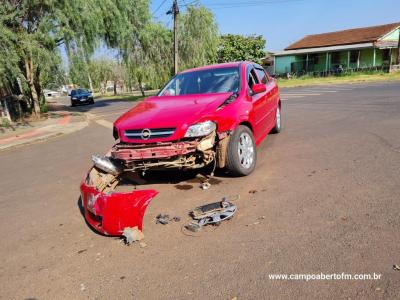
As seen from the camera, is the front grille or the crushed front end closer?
the crushed front end

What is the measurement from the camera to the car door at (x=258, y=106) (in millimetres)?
5746

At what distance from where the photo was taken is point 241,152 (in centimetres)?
510

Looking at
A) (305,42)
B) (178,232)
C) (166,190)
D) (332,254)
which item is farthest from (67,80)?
(305,42)

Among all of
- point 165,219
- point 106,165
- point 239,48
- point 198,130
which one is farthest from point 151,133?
point 239,48

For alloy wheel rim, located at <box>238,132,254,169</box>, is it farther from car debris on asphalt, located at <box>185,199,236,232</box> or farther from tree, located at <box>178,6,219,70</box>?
tree, located at <box>178,6,219,70</box>

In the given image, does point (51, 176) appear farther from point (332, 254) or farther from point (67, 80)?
point (67, 80)

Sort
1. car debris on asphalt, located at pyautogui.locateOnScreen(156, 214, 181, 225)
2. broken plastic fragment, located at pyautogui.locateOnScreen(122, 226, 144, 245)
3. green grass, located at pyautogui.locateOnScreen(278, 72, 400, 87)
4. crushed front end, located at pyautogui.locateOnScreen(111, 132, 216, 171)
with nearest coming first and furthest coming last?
1. broken plastic fragment, located at pyautogui.locateOnScreen(122, 226, 144, 245)
2. car debris on asphalt, located at pyautogui.locateOnScreen(156, 214, 181, 225)
3. crushed front end, located at pyautogui.locateOnScreen(111, 132, 216, 171)
4. green grass, located at pyautogui.locateOnScreen(278, 72, 400, 87)

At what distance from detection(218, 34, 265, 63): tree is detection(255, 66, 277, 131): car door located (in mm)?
41922

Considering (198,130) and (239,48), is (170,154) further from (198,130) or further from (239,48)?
(239,48)

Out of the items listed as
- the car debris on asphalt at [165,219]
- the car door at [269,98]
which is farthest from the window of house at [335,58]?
the car debris on asphalt at [165,219]

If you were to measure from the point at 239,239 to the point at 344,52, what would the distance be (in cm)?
4160

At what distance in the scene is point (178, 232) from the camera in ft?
12.1

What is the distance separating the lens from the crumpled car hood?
4.61 m

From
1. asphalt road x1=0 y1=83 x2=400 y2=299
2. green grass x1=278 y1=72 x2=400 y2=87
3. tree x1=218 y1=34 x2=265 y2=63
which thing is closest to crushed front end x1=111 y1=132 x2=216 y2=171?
asphalt road x1=0 y1=83 x2=400 y2=299
